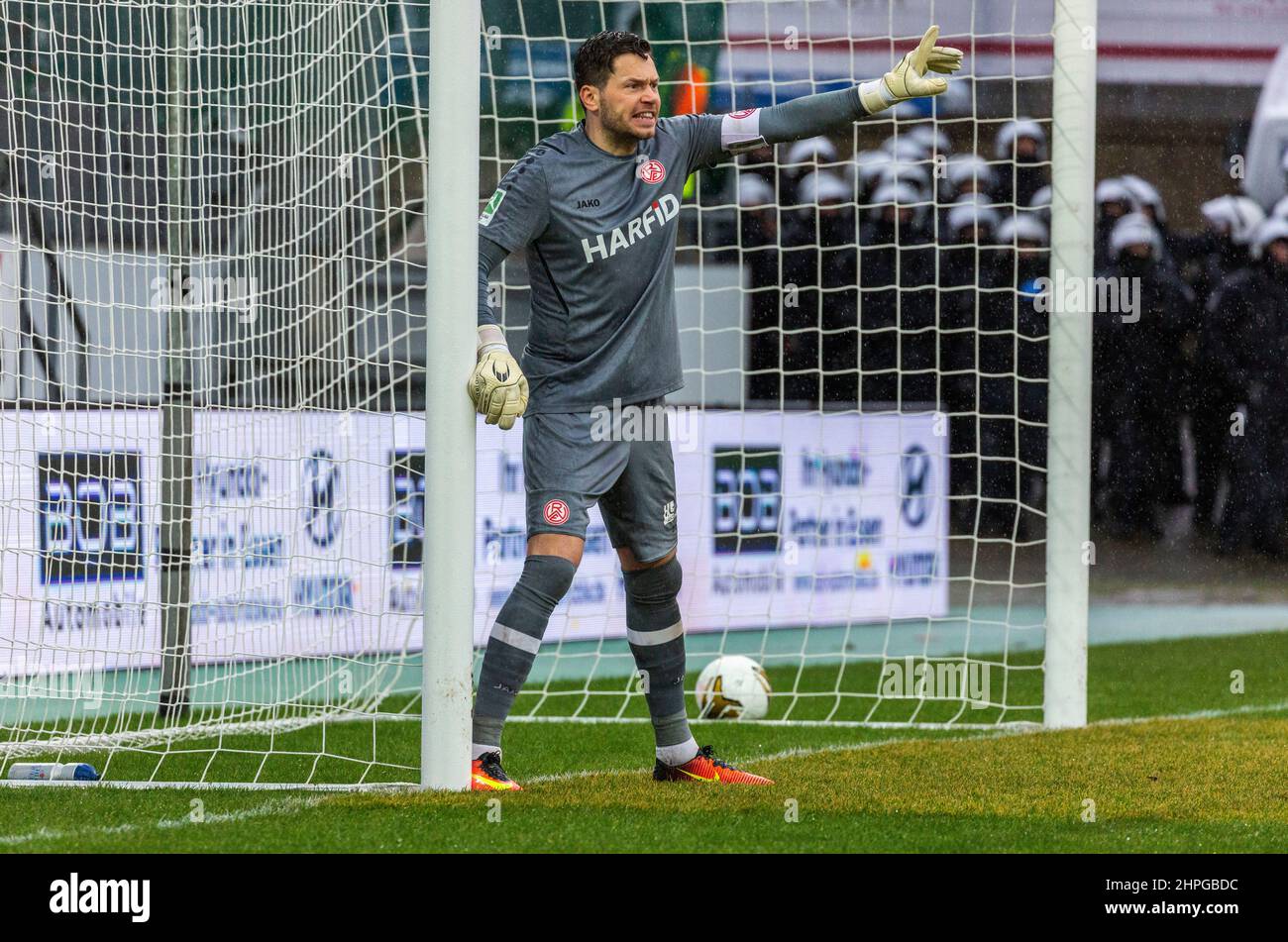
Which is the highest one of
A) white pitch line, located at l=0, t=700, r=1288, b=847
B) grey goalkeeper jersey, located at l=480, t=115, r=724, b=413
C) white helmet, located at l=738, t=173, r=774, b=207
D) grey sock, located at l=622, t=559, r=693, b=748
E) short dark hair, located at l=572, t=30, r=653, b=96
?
white helmet, located at l=738, t=173, r=774, b=207

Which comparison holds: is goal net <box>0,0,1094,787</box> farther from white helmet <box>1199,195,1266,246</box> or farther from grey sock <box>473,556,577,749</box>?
white helmet <box>1199,195,1266,246</box>

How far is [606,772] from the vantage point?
5.08m

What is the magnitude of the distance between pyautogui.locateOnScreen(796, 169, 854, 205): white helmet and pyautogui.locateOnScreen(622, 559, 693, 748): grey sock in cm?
648

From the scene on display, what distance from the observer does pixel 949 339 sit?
11.7m

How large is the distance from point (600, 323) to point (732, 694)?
218 centimetres

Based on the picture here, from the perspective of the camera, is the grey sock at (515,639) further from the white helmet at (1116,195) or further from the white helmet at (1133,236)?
the white helmet at (1116,195)

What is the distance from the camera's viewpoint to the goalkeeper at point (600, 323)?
449 cm

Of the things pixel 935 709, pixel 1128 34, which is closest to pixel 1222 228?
pixel 1128 34

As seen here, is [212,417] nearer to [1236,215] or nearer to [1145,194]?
[1145,194]

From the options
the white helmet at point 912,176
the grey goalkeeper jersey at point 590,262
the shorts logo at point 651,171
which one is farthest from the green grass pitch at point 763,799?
the white helmet at point 912,176

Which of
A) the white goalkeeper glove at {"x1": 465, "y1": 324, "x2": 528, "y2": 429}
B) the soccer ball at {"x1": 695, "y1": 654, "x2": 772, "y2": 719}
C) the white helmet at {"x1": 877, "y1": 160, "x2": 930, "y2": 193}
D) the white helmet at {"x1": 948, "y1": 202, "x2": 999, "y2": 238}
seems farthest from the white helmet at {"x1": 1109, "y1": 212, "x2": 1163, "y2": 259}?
the white goalkeeper glove at {"x1": 465, "y1": 324, "x2": 528, "y2": 429}

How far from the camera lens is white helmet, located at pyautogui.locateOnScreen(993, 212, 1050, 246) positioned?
12.4m
